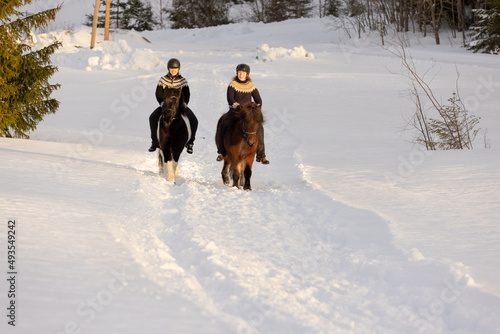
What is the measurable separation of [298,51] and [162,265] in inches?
1117

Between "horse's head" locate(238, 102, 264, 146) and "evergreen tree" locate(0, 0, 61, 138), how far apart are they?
752 cm

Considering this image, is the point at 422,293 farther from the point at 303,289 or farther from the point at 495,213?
the point at 495,213

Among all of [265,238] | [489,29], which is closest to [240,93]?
[265,238]

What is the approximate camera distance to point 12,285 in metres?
3.96

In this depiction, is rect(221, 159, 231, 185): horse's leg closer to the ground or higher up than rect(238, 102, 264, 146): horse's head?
closer to the ground

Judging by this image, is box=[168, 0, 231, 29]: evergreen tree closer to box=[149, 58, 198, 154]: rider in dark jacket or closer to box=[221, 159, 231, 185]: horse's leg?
box=[149, 58, 198, 154]: rider in dark jacket

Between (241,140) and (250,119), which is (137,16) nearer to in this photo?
(241,140)

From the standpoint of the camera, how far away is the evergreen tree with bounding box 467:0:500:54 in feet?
95.7

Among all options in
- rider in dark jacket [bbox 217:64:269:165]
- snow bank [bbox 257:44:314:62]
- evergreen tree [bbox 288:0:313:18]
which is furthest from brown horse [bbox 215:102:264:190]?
evergreen tree [bbox 288:0:313:18]

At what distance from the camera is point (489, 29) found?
2978 cm

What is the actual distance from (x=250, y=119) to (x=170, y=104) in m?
1.57

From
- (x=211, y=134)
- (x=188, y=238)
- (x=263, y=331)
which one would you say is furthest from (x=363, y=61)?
(x=263, y=331)

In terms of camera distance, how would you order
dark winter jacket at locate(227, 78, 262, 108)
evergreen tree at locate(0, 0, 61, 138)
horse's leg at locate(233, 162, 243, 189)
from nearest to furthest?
1. horse's leg at locate(233, 162, 243, 189)
2. dark winter jacket at locate(227, 78, 262, 108)
3. evergreen tree at locate(0, 0, 61, 138)

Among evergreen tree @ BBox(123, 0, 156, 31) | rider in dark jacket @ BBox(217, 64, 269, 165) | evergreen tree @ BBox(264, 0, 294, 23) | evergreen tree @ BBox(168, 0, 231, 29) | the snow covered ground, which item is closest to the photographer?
the snow covered ground
